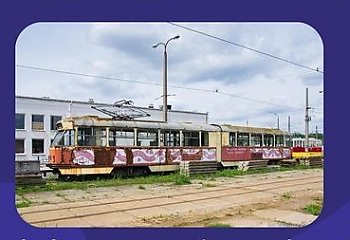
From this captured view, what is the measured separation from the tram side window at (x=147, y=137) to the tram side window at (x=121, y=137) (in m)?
0.16

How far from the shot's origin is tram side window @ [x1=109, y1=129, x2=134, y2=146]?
694 centimetres

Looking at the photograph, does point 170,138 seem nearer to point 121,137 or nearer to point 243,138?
point 121,137

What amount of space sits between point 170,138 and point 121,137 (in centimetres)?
106

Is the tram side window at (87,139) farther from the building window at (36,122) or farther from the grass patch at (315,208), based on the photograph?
the grass patch at (315,208)

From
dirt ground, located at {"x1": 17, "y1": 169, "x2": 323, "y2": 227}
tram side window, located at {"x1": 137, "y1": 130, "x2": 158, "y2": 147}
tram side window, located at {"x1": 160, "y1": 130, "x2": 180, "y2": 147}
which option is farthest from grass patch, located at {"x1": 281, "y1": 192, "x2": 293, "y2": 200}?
tram side window, located at {"x1": 137, "y1": 130, "x2": 158, "y2": 147}

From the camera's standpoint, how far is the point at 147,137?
25.7ft

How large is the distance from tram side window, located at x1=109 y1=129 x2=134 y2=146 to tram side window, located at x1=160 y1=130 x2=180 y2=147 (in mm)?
614

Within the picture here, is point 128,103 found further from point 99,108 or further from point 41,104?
point 41,104

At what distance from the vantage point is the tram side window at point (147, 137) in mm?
7613

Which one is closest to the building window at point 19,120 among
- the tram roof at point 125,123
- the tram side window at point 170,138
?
the tram roof at point 125,123

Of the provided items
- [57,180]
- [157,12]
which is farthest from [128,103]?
[57,180]

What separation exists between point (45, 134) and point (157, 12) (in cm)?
89

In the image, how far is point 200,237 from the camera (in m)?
2.05

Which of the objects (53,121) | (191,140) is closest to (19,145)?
(53,121)
